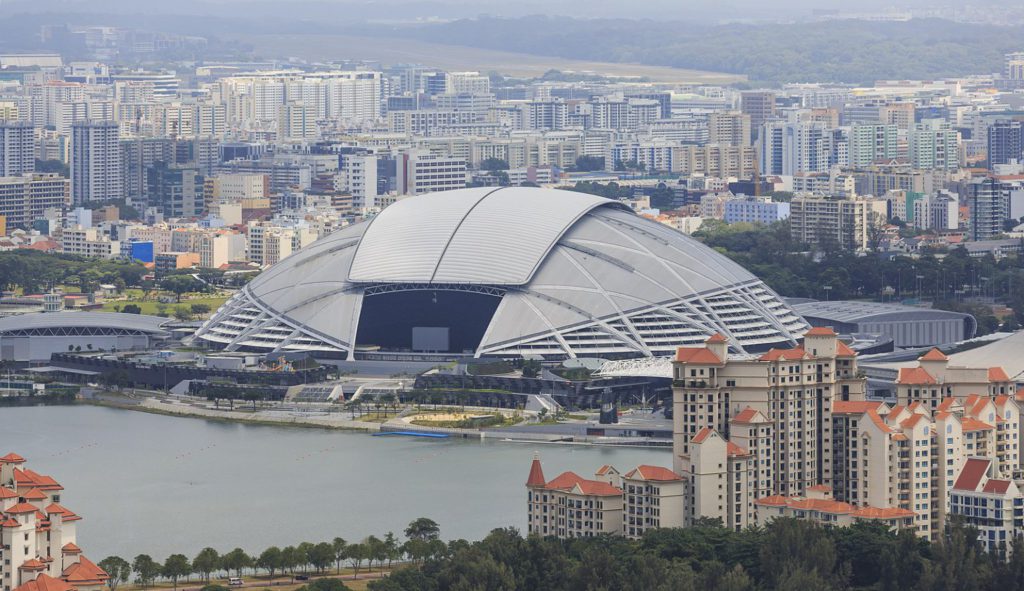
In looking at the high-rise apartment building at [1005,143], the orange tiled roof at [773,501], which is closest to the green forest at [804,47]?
the high-rise apartment building at [1005,143]

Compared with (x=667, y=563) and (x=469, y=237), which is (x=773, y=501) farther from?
(x=469, y=237)

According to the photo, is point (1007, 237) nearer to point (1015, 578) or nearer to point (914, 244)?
point (914, 244)

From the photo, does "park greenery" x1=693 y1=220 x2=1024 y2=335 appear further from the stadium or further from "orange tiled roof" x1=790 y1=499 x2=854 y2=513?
"orange tiled roof" x1=790 y1=499 x2=854 y2=513

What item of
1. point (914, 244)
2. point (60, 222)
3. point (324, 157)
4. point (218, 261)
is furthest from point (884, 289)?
point (324, 157)

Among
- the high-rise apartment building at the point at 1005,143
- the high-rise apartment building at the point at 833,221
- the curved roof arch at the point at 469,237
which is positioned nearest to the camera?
the curved roof arch at the point at 469,237

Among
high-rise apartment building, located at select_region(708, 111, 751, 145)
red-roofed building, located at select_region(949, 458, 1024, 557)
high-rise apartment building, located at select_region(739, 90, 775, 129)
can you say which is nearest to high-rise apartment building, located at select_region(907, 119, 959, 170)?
high-rise apartment building, located at select_region(708, 111, 751, 145)

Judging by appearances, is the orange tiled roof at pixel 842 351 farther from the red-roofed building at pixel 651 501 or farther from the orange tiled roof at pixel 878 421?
the red-roofed building at pixel 651 501
